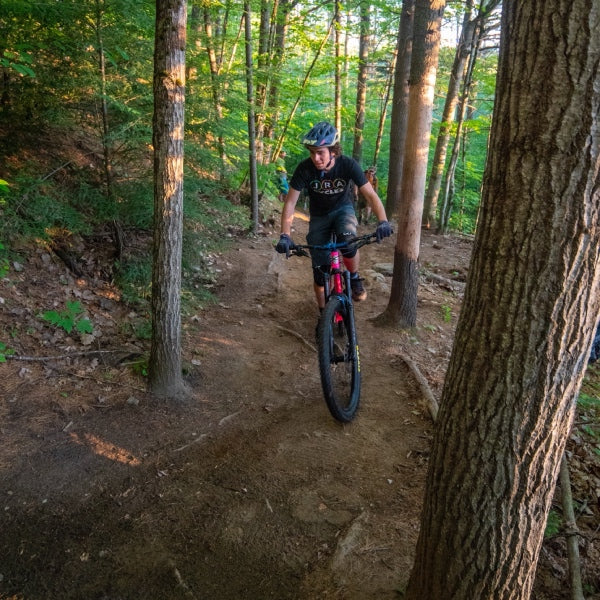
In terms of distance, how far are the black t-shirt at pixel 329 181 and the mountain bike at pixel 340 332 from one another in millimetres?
526

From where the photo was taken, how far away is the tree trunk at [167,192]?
12.4 ft

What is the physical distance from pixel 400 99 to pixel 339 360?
33.9 feet

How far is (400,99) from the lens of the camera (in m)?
12.1

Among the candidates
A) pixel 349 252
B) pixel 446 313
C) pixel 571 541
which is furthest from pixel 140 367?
pixel 446 313

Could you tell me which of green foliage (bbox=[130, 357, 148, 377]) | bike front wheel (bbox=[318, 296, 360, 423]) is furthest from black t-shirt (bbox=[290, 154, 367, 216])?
green foliage (bbox=[130, 357, 148, 377])

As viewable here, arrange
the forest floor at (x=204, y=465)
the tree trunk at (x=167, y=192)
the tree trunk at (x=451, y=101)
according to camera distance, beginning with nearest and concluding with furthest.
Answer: the forest floor at (x=204, y=465) → the tree trunk at (x=167, y=192) → the tree trunk at (x=451, y=101)

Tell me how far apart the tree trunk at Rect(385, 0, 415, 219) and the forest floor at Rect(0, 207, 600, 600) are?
311 inches

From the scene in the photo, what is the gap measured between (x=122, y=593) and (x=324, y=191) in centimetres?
379

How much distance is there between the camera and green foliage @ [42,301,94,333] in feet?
14.5

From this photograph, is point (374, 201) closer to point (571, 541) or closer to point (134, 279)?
point (571, 541)

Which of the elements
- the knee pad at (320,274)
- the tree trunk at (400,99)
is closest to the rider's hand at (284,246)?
the knee pad at (320,274)

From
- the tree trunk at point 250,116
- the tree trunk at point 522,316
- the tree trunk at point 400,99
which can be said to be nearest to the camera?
the tree trunk at point 522,316

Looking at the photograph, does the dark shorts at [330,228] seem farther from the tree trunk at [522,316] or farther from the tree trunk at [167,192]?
the tree trunk at [522,316]

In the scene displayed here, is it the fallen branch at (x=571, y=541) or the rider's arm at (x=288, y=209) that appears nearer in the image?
the fallen branch at (x=571, y=541)
